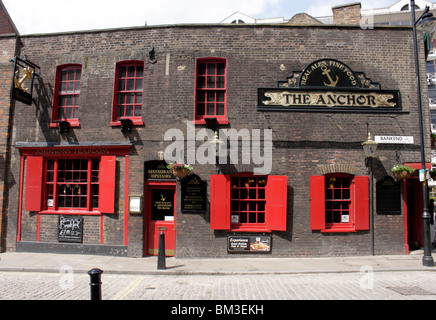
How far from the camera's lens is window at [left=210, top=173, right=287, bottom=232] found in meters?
9.57

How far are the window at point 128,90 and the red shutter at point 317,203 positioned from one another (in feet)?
21.4

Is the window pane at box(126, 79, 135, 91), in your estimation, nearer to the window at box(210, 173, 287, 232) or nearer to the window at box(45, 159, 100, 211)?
the window at box(45, 159, 100, 211)

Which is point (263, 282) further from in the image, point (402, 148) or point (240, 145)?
point (402, 148)

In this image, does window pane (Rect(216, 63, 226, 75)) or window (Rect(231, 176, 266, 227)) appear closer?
window (Rect(231, 176, 266, 227))

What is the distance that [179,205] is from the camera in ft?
31.9

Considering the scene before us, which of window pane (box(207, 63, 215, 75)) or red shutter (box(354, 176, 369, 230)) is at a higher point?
window pane (box(207, 63, 215, 75))

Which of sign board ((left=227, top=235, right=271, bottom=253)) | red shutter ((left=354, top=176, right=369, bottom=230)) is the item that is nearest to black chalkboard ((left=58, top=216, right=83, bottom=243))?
sign board ((left=227, top=235, right=271, bottom=253))

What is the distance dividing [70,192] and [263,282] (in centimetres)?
749

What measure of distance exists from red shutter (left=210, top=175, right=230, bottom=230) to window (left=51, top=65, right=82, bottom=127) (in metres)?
5.67

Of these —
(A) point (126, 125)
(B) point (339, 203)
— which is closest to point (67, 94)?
(A) point (126, 125)

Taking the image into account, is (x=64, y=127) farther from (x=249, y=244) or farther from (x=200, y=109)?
(x=249, y=244)

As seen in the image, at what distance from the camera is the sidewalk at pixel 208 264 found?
809 cm
